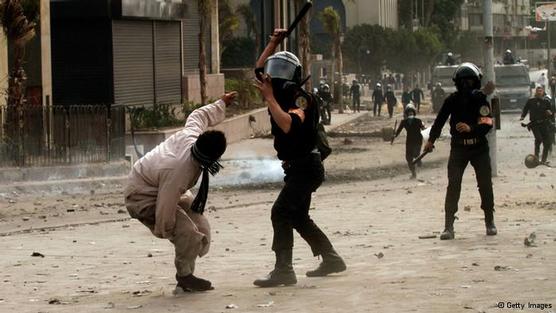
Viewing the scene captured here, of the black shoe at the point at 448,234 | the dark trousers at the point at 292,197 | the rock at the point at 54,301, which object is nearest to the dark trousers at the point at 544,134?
the black shoe at the point at 448,234

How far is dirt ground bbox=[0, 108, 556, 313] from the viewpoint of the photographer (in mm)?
8500

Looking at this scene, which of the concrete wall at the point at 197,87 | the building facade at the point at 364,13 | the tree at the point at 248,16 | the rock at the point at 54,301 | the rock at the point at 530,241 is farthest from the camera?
the building facade at the point at 364,13

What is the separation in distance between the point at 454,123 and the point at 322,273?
3.19 meters

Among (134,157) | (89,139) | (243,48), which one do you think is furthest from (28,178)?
(243,48)

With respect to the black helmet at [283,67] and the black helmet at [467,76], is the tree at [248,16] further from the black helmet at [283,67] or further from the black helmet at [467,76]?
the black helmet at [283,67]

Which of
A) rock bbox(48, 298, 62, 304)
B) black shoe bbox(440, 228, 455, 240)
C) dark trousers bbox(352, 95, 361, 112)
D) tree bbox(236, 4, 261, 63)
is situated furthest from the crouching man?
tree bbox(236, 4, 261, 63)

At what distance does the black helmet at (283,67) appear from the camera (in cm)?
936

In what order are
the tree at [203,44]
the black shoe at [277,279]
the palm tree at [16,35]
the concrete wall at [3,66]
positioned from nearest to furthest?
the black shoe at [277,279] → the palm tree at [16,35] → the concrete wall at [3,66] → the tree at [203,44]

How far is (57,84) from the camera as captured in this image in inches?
1159

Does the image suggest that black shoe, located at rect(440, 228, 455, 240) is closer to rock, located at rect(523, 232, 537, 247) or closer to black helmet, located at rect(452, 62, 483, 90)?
rock, located at rect(523, 232, 537, 247)

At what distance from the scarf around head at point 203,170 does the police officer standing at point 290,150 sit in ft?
2.00

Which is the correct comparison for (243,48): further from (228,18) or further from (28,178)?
(28,178)

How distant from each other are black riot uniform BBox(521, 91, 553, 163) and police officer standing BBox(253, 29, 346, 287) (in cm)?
1666

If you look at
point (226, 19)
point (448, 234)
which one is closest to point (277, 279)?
point (448, 234)
